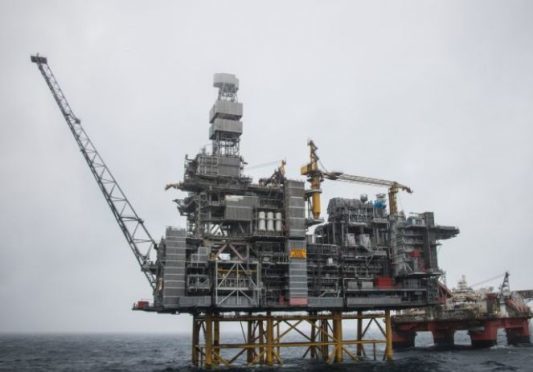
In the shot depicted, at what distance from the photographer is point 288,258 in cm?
4778

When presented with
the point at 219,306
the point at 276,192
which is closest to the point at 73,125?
the point at 276,192

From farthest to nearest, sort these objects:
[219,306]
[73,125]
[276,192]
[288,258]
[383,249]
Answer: [73,125], [383,249], [276,192], [288,258], [219,306]

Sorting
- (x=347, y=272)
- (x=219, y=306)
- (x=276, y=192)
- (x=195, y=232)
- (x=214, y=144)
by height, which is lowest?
(x=219, y=306)

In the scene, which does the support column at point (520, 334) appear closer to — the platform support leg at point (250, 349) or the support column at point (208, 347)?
the platform support leg at point (250, 349)

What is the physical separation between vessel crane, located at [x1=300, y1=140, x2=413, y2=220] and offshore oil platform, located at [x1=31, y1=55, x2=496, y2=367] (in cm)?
13

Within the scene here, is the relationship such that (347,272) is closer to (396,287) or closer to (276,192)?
(396,287)

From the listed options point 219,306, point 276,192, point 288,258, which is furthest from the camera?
point 276,192

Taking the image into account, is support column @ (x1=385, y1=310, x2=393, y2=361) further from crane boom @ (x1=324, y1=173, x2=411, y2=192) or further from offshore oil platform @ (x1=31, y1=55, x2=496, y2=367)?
crane boom @ (x1=324, y1=173, x2=411, y2=192)

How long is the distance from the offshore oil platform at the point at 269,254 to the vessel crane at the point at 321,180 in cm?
13

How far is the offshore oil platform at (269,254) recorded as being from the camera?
4597 cm

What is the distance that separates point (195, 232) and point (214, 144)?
34.0 ft

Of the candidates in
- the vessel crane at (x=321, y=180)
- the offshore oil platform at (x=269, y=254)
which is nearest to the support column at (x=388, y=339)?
the offshore oil platform at (x=269, y=254)

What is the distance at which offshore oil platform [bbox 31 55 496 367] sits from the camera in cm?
4597

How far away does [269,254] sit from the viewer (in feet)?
158
